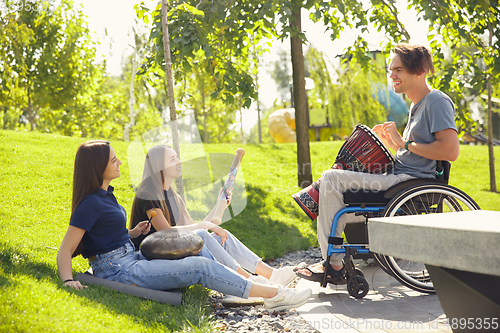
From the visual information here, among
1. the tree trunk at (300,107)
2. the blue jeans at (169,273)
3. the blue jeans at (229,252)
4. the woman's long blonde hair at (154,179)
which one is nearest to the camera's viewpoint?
the blue jeans at (169,273)

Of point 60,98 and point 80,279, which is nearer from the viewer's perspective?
point 80,279

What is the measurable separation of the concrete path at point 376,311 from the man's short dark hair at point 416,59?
1.84m

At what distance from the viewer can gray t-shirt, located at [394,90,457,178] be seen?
3.04 m

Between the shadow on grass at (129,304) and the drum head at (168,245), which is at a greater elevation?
the drum head at (168,245)

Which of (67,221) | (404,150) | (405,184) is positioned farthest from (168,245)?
(67,221)

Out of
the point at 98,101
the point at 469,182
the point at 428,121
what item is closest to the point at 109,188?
the point at 428,121

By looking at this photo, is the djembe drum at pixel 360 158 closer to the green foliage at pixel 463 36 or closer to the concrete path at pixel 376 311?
the concrete path at pixel 376 311

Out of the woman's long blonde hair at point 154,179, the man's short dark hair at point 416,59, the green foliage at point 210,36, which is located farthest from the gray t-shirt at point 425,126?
the green foliage at point 210,36

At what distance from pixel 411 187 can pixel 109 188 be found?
2.34m

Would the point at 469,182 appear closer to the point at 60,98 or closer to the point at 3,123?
the point at 60,98

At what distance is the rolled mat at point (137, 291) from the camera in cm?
284

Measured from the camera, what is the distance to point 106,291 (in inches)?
109

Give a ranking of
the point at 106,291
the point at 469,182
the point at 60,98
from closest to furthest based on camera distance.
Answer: the point at 106,291 → the point at 469,182 → the point at 60,98

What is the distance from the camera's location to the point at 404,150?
3314mm
